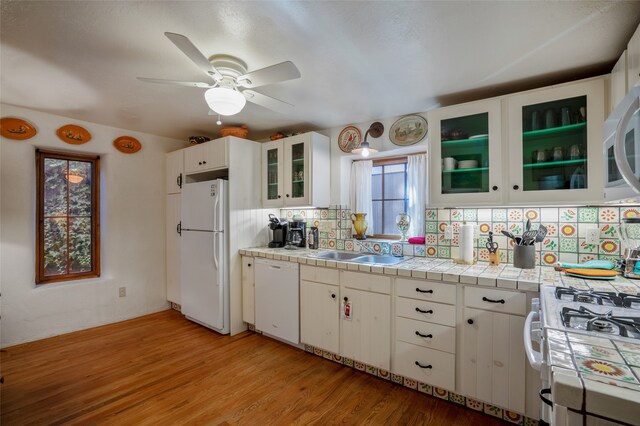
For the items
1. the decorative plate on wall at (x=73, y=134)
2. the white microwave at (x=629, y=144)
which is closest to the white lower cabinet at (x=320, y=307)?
the white microwave at (x=629, y=144)

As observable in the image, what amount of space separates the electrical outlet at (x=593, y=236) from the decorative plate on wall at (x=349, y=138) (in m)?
1.95

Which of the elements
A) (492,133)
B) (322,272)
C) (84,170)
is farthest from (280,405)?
(84,170)

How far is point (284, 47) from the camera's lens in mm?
1658

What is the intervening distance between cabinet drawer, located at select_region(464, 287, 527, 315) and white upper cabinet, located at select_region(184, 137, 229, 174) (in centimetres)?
250

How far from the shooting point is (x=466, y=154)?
7.27ft

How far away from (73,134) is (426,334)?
3.83 m

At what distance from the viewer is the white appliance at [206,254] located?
299 cm

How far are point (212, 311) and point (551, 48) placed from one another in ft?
11.3

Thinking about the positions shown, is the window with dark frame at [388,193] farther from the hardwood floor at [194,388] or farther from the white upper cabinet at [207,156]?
the white upper cabinet at [207,156]

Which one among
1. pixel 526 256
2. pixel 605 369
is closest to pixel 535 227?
pixel 526 256

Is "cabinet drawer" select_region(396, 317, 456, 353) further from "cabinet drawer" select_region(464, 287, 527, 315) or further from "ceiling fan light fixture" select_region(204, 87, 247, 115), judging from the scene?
"ceiling fan light fixture" select_region(204, 87, 247, 115)

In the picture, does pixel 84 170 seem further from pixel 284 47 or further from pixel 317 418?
pixel 317 418

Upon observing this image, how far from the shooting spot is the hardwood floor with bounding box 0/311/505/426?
1822 mm

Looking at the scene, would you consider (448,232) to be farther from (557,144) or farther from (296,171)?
(296,171)
